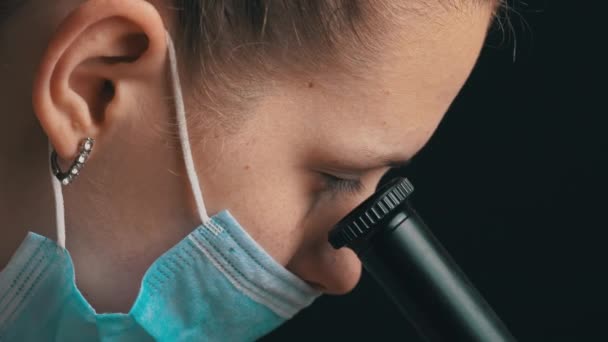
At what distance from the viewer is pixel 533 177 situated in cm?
160

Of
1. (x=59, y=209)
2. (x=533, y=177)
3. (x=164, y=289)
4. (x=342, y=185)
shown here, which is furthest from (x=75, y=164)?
(x=533, y=177)

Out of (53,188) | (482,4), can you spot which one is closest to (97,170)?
(53,188)

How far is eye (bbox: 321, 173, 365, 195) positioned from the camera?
106cm

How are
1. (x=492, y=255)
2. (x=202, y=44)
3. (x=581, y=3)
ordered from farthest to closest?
(x=492, y=255) < (x=581, y=3) < (x=202, y=44)

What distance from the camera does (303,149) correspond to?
1012mm

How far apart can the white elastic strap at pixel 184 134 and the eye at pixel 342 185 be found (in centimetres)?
13

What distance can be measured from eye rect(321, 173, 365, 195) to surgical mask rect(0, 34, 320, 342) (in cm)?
10

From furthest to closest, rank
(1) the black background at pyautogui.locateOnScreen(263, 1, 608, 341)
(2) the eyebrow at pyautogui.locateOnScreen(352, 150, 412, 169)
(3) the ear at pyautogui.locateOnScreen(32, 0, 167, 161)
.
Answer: (1) the black background at pyautogui.locateOnScreen(263, 1, 608, 341) → (2) the eyebrow at pyautogui.locateOnScreen(352, 150, 412, 169) → (3) the ear at pyautogui.locateOnScreen(32, 0, 167, 161)

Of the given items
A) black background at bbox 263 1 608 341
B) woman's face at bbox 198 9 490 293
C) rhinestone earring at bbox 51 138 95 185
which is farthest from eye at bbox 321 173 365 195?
black background at bbox 263 1 608 341

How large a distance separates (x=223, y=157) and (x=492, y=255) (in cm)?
76

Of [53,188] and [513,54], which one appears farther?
[513,54]

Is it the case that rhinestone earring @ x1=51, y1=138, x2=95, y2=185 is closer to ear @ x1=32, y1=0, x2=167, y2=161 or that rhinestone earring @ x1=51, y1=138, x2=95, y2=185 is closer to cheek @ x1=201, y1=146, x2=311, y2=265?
ear @ x1=32, y1=0, x2=167, y2=161

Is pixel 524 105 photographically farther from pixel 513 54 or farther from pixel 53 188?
pixel 53 188

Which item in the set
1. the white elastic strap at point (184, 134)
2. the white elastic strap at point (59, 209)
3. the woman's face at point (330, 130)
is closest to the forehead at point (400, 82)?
the woman's face at point (330, 130)
